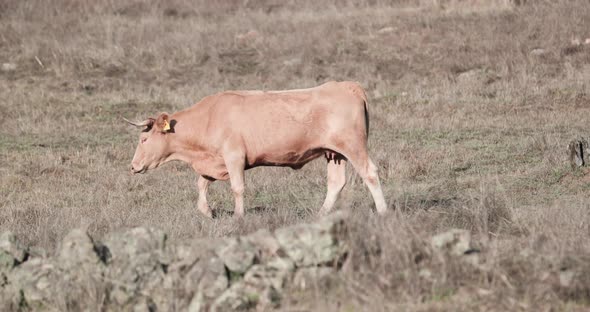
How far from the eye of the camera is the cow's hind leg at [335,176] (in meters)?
11.1

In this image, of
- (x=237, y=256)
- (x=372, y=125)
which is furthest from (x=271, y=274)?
(x=372, y=125)

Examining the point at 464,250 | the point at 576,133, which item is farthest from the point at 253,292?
the point at 576,133

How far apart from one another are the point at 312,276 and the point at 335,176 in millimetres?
4253

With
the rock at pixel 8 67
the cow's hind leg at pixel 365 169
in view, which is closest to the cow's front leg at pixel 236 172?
the cow's hind leg at pixel 365 169

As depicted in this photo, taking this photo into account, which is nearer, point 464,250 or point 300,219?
point 464,250

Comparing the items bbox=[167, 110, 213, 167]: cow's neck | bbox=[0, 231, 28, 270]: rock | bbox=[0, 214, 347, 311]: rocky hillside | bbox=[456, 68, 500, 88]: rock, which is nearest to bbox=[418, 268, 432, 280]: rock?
bbox=[0, 214, 347, 311]: rocky hillside

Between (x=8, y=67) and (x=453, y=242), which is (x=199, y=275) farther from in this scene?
(x=8, y=67)

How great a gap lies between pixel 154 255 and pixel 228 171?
366 centimetres

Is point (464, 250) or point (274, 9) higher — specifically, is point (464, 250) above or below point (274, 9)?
above

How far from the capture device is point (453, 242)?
24.1 ft

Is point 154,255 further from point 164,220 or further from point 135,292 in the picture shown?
point 164,220

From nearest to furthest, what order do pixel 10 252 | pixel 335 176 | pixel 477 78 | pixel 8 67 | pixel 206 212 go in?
pixel 10 252
pixel 206 212
pixel 335 176
pixel 477 78
pixel 8 67

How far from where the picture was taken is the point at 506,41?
22141mm

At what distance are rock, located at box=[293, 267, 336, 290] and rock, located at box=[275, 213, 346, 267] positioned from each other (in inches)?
3.2
